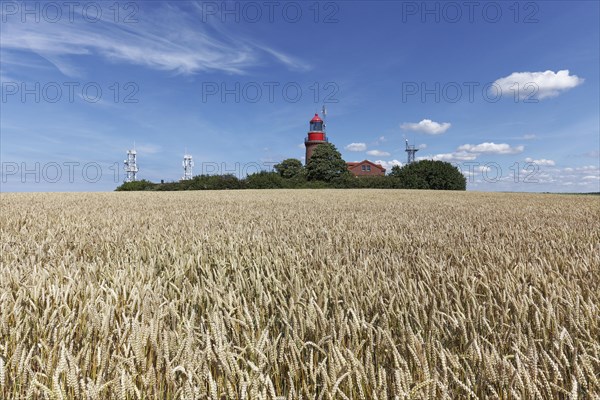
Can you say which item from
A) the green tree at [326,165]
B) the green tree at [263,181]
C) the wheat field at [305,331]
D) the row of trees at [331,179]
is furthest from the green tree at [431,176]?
the wheat field at [305,331]

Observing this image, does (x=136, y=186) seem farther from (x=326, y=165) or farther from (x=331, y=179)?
(x=331, y=179)

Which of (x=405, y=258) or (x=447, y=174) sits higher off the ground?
(x=447, y=174)

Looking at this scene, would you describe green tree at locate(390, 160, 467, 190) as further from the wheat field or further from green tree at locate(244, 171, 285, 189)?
the wheat field

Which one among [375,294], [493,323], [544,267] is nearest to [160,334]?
[375,294]

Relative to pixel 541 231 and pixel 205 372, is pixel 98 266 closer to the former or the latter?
pixel 205 372

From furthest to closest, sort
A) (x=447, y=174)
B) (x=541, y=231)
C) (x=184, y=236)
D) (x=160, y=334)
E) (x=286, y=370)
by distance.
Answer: (x=447, y=174) → (x=541, y=231) → (x=184, y=236) → (x=160, y=334) → (x=286, y=370)

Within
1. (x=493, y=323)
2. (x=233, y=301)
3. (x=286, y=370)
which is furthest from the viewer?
(x=233, y=301)

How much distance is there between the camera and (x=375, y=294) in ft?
5.39

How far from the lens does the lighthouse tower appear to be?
6756 centimetres

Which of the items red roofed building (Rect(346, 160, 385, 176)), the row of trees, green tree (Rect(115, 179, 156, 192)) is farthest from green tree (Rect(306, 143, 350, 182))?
red roofed building (Rect(346, 160, 385, 176))

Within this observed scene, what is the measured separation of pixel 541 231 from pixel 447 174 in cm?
5295

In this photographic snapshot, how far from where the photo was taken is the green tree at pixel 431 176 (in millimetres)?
52016

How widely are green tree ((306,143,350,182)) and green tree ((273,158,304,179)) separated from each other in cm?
972

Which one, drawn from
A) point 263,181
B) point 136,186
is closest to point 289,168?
point 263,181
